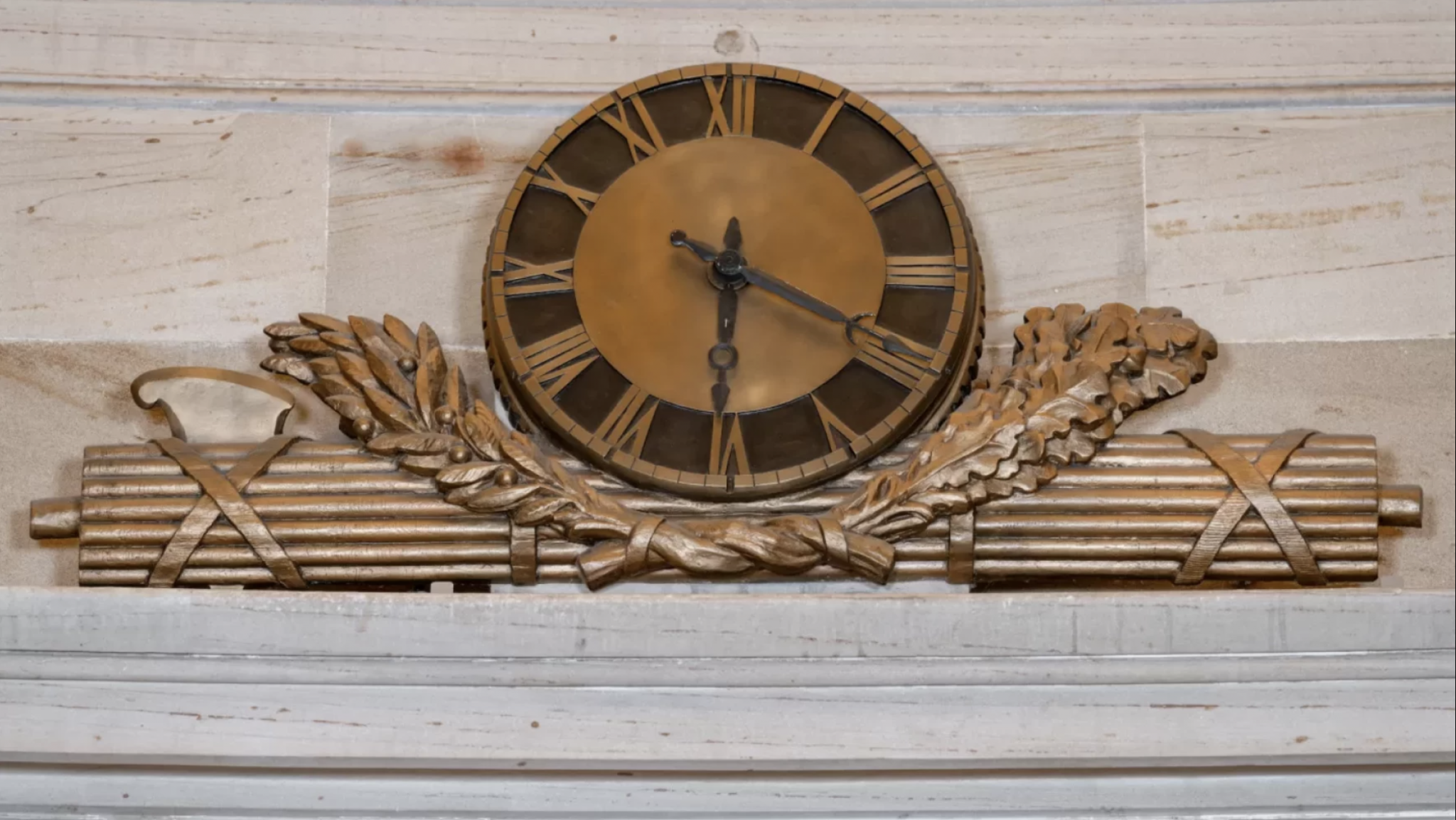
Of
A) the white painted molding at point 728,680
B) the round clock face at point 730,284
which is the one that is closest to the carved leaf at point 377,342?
the round clock face at point 730,284

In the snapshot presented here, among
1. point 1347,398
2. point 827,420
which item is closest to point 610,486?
point 827,420

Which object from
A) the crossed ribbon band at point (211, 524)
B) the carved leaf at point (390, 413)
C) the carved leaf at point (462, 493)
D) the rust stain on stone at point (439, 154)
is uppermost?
the rust stain on stone at point (439, 154)

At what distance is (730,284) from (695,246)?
7 cm

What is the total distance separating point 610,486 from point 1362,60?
124 centimetres

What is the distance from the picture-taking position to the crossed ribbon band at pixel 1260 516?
2.54 metres

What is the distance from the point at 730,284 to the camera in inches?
105

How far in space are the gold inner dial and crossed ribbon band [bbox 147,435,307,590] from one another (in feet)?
1.59

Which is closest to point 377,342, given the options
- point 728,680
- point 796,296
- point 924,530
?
point 796,296

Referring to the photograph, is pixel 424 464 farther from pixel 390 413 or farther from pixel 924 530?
pixel 924 530

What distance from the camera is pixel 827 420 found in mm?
2623

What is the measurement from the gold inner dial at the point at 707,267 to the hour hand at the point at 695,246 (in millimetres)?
11

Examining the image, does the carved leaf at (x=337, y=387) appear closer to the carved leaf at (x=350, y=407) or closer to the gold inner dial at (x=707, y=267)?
the carved leaf at (x=350, y=407)

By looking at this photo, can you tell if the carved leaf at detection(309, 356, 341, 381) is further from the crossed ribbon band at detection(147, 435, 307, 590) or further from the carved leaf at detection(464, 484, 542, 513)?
the carved leaf at detection(464, 484, 542, 513)

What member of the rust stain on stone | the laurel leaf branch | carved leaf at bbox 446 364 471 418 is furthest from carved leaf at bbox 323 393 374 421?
the rust stain on stone
